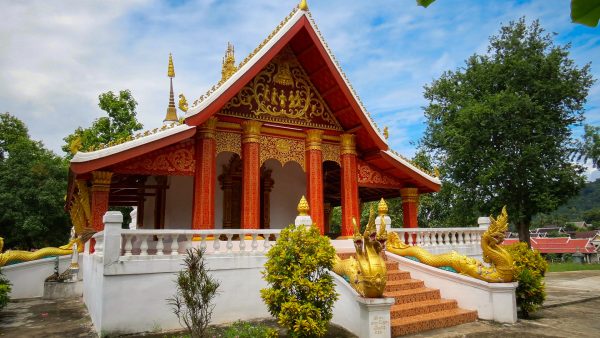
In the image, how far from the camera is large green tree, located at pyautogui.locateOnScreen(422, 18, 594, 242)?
1962 centimetres

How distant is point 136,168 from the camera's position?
841 centimetres

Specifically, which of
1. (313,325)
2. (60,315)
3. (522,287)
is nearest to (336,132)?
(522,287)

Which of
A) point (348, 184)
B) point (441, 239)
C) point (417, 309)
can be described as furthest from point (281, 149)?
point (417, 309)

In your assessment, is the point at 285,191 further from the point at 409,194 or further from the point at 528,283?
the point at 528,283

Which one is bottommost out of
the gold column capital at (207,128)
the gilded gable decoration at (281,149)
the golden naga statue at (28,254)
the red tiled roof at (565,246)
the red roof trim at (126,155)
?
the red tiled roof at (565,246)

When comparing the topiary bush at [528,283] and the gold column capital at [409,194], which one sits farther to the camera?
the gold column capital at [409,194]

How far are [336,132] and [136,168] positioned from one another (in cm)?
516

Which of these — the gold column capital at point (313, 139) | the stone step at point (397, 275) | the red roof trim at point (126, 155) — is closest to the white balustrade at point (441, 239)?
the stone step at point (397, 275)

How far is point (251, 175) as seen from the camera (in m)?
9.53

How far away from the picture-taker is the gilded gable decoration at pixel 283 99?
9.88m

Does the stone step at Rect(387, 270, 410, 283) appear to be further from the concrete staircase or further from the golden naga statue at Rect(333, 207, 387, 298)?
the golden naga statue at Rect(333, 207, 387, 298)

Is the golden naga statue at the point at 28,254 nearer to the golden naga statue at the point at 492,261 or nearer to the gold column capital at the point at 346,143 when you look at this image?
the gold column capital at the point at 346,143

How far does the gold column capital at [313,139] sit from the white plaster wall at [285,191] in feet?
7.80

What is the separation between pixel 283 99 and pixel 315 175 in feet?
6.81
